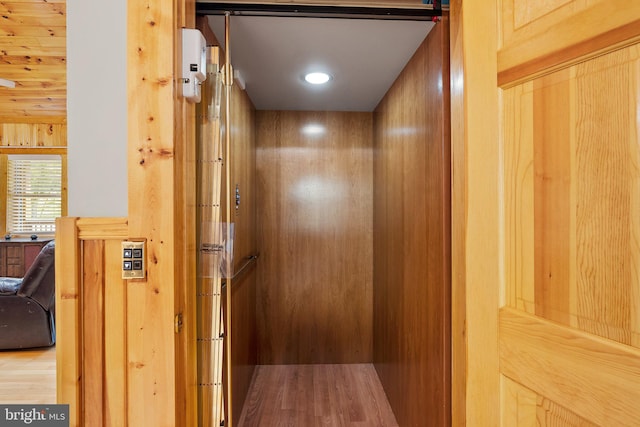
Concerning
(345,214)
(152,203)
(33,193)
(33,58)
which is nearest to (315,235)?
(345,214)

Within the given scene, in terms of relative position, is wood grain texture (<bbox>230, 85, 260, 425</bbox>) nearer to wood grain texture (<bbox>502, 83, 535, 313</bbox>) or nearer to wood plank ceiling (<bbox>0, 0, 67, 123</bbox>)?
wood grain texture (<bbox>502, 83, 535, 313</bbox>)

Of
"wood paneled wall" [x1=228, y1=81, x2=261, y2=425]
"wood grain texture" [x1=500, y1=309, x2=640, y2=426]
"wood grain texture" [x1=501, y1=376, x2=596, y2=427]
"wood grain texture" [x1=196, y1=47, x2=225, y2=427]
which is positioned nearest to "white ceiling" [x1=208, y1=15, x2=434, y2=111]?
"wood paneled wall" [x1=228, y1=81, x2=261, y2=425]

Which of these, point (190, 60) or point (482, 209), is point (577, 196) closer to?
point (482, 209)

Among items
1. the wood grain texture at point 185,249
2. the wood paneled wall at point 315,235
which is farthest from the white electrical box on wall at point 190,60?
the wood paneled wall at point 315,235

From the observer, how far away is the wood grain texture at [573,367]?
0.63 metres

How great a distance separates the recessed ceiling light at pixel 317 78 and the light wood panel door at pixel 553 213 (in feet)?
4.26

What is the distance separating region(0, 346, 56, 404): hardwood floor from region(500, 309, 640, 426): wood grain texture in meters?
2.85

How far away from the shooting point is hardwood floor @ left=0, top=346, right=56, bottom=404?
7.43 ft

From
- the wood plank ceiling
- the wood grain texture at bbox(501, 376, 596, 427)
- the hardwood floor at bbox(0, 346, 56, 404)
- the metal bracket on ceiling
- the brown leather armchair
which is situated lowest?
the hardwood floor at bbox(0, 346, 56, 404)

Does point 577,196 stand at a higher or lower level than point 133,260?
higher

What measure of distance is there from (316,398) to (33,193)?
5198mm

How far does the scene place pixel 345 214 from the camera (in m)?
2.99

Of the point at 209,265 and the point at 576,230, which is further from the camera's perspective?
the point at 209,265

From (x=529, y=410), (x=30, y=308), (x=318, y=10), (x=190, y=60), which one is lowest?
(x=30, y=308)
